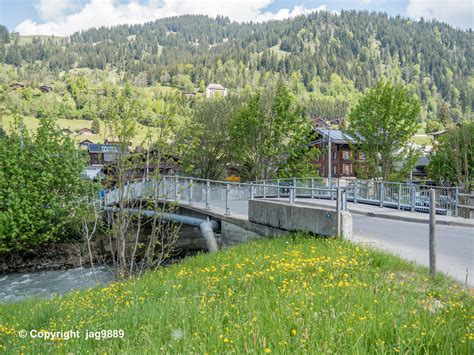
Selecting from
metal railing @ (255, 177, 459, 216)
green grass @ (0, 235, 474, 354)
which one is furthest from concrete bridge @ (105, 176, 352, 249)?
metal railing @ (255, 177, 459, 216)

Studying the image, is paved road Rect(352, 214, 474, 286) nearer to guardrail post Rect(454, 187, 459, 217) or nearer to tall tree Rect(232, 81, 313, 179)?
guardrail post Rect(454, 187, 459, 217)

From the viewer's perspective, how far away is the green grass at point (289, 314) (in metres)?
4.16

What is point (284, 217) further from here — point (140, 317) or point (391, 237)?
point (140, 317)

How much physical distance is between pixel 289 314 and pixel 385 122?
3496cm

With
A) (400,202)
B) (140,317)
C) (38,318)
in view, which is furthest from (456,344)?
(400,202)

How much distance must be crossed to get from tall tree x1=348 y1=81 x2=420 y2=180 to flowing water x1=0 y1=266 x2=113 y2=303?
24.0 meters

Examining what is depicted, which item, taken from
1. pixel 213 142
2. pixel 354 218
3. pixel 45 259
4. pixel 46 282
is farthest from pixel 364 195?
pixel 213 142

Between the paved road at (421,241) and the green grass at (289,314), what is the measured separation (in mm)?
1558

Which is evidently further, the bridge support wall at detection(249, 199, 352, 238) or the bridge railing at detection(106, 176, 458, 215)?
the bridge railing at detection(106, 176, 458, 215)

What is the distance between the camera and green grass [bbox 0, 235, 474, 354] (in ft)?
13.7

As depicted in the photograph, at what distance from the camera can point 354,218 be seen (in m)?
18.8

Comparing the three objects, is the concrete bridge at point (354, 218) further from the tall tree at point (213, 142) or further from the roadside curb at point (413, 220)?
the tall tree at point (213, 142)

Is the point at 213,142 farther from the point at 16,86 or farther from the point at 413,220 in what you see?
the point at 16,86

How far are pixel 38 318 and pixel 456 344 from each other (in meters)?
6.70
